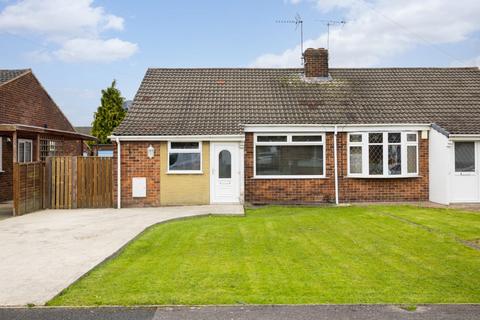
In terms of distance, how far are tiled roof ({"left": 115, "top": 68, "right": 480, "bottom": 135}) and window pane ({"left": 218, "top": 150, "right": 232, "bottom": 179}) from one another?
2.59ft

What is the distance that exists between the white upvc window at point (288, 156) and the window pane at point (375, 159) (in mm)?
1591

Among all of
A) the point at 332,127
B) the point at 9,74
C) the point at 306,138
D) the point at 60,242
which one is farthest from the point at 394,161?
the point at 9,74

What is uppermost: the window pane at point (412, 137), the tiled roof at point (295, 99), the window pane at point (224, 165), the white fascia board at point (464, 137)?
the tiled roof at point (295, 99)

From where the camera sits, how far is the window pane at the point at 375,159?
16000mm

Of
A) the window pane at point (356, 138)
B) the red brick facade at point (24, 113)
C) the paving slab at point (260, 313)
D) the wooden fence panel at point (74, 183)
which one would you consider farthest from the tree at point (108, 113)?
the paving slab at point (260, 313)

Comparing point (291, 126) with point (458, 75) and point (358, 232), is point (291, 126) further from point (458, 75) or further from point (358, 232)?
point (458, 75)

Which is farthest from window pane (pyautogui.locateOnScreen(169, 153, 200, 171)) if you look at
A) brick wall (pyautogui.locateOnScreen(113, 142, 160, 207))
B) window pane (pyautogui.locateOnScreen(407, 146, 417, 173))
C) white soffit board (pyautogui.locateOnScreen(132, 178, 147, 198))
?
window pane (pyautogui.locateOnScreen(407, 146, 417, 173))

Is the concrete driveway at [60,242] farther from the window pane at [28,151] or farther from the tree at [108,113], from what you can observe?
the tree at [108,113]

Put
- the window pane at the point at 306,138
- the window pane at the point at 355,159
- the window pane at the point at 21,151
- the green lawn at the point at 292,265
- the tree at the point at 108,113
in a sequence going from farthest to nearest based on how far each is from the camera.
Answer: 1. the tree at the point at 108,113
2. the window pane at the point at 21,151
3. the window pane at the point at 306,138
4. the window pane at the point at 355,159
5. the green lawn at the point at 292,265

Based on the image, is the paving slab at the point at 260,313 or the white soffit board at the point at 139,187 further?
the white soffit board at the point at 139,187

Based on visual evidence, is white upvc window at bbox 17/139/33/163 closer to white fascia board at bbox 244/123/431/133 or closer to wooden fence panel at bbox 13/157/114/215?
wooden fence panel at bbox 13/157/114/215

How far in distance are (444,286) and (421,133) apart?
35.5ft

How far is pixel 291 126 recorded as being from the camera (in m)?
16.1

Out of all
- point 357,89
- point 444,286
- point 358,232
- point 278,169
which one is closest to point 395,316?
point 444,286
